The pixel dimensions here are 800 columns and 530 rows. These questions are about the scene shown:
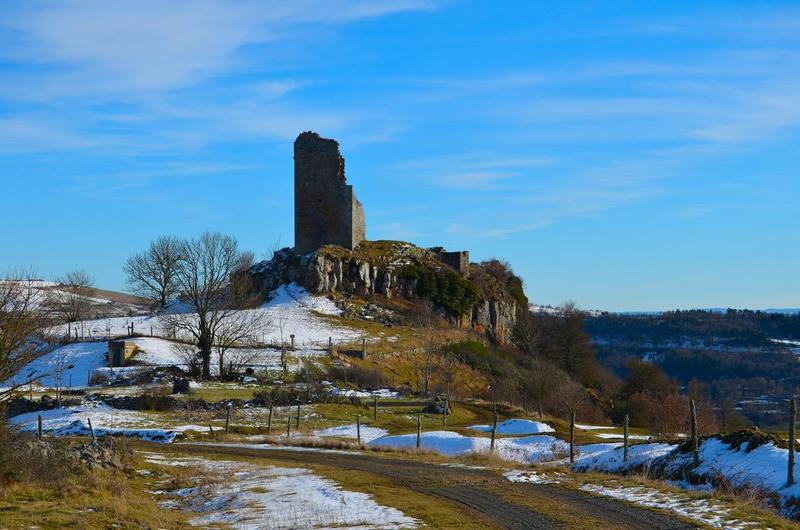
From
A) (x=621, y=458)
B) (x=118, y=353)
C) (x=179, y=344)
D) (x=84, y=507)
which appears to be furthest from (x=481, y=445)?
(x=179, y=344)

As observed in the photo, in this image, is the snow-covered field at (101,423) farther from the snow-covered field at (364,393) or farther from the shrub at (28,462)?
the shrub at (28,462)

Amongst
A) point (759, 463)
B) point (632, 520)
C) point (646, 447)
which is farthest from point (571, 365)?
point (632, 520)

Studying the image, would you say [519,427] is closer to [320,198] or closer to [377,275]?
[377,275]

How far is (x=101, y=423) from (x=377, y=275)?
144ft

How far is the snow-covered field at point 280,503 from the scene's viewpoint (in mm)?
16922

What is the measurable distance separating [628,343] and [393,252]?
4556 inches

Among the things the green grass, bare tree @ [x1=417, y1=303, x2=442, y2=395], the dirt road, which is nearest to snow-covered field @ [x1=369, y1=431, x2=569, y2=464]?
the dirt road

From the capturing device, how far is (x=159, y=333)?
6550cm

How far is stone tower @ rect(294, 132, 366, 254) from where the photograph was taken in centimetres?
8144

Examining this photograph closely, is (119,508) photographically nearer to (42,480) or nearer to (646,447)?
(42,480)

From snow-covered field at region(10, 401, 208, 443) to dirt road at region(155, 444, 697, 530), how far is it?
10.1 m

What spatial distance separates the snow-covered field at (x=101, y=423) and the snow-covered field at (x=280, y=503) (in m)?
12.5

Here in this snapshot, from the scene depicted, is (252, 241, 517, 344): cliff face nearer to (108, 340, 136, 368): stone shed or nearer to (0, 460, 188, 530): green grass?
(108, 340, 136, 368): stone shed

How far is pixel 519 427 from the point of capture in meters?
45.3
